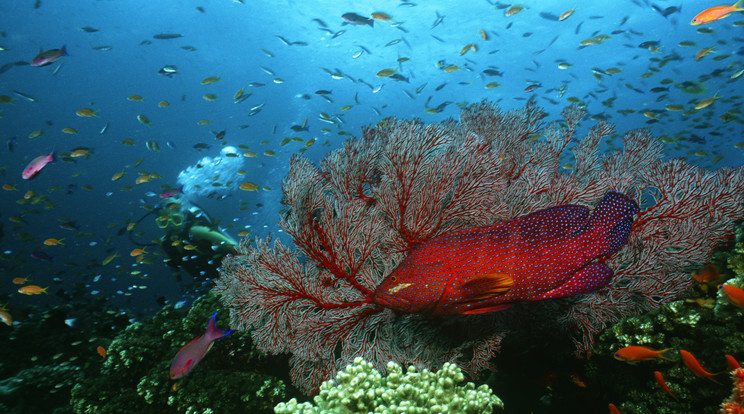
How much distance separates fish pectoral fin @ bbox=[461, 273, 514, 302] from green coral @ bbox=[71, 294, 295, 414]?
10.6 feet

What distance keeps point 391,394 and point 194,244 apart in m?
9.99

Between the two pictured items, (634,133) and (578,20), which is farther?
(578,20)

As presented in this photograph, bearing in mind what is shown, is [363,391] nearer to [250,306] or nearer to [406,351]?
[406,351]

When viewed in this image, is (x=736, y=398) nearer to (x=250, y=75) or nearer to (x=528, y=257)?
(x=528, y=257)

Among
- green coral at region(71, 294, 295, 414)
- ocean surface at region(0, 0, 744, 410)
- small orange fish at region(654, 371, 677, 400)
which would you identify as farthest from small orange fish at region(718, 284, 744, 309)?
ocean surface at region(0, 0, 744, 410)

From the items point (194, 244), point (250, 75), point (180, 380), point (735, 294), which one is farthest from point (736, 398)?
point (250, 75)

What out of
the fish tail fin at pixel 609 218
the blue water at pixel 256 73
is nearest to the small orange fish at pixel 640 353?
the fish tail fin at pixel 609 218

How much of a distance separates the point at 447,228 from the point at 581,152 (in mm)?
2316

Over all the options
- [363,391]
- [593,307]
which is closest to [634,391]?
[593,307]

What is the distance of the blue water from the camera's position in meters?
34.4

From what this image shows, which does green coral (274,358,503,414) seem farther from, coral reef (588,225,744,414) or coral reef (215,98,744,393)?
coral reef (588,225,744,414)

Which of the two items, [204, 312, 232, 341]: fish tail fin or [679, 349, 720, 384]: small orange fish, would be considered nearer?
[679, 349, 720, 384]: small orange fish

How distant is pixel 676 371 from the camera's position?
2.59 meters

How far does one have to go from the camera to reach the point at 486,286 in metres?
1.92
